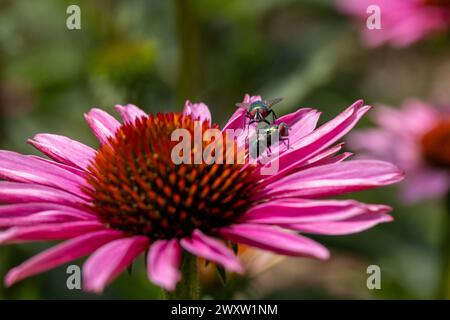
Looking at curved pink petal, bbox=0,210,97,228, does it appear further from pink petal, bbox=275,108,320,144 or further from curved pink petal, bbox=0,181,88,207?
pink petal, bbox=275,108,320,144

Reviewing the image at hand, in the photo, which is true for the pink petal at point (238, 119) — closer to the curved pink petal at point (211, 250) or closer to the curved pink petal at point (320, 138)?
the curved pink petal at point (320, 138)

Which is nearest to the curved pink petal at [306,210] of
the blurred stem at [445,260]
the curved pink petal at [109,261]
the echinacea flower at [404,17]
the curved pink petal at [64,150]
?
the curved pink petal at [109,261]

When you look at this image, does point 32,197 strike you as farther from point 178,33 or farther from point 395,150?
point 395,150

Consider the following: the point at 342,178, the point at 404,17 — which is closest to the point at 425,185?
the point at 404,17

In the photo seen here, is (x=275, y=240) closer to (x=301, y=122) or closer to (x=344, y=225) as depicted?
(x=344, y=225)

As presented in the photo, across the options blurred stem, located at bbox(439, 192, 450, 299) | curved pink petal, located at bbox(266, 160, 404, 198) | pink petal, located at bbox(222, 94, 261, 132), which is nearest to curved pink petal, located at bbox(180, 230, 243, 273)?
curved pink petal, located at bbox(266, 160, 404, 198)

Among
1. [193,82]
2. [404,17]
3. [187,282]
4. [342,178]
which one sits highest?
[404,17]
